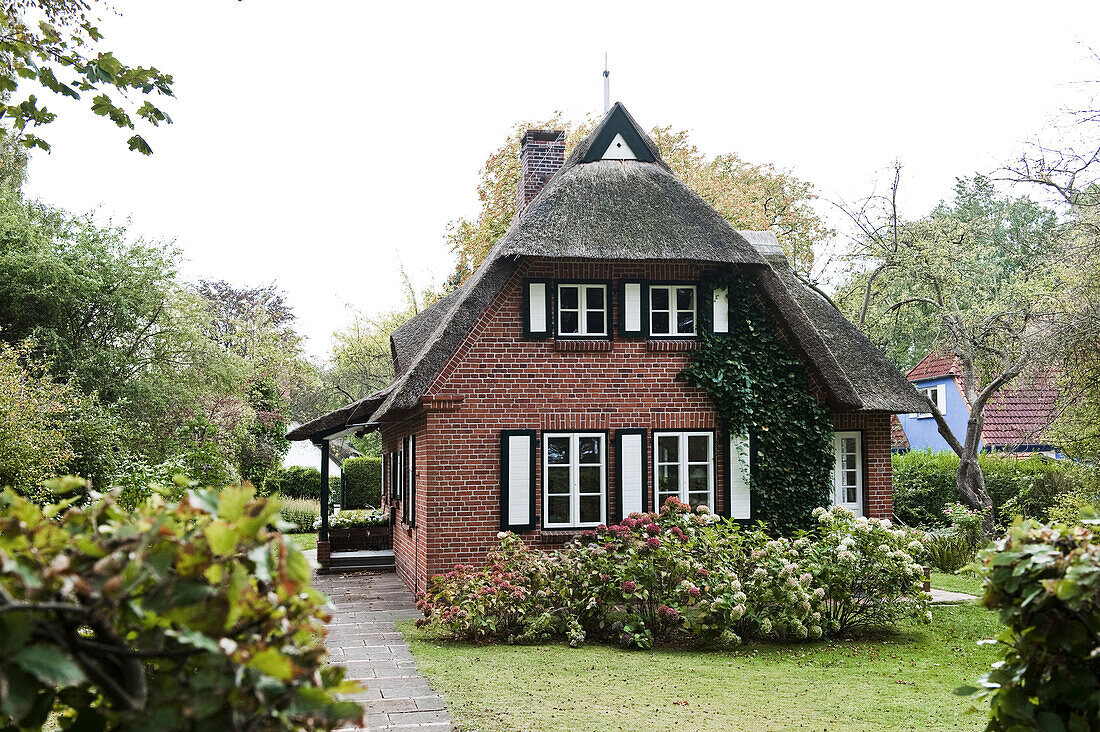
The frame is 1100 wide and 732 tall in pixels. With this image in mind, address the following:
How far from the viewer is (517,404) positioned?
1317 cm

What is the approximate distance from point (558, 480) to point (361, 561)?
6.45 m

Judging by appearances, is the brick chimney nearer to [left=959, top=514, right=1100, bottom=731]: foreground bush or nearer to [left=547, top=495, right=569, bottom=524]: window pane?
[left=547, top=495, right=569, bottom=524]: window pane

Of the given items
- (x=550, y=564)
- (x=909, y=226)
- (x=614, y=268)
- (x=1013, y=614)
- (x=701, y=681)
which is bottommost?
(x=701, y=681)

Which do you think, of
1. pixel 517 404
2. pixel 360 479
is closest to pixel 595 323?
pixel 517 404

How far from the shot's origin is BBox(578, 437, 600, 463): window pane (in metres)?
13.3

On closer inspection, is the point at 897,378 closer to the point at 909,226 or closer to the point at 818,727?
the point at 909,226

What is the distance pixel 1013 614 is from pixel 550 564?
7.90 meters

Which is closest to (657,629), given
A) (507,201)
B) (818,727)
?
(818,727)

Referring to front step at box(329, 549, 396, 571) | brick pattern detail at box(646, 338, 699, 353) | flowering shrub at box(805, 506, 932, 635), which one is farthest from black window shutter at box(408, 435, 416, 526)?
flowering shrub at box(805, 506, 932, 635)

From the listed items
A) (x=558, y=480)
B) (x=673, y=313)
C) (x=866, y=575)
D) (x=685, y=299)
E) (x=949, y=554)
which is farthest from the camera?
(x=949, y=554)

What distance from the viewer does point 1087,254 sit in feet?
41.6

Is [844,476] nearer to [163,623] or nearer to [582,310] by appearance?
[582,310]

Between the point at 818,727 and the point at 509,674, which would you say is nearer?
the point at 818,727

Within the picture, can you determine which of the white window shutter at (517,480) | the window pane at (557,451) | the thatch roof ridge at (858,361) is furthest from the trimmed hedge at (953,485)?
the white window shutter at (517,480)
